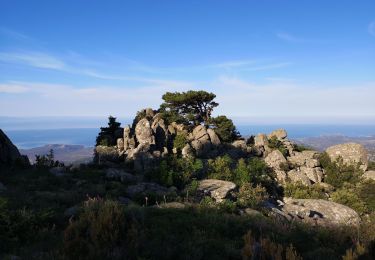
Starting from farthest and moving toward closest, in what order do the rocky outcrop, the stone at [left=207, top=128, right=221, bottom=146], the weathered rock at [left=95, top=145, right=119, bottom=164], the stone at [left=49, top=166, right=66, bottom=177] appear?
1. the stone at [left=207, top=128, right=221, bottom=146]
2. the weathered rock at [left=95, top=145, right=119, bottom=164]
3. the rocky outcrop
4. the stone at [left=49, top=166, right=66, bottom=177]

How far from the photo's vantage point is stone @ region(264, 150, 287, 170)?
33375 millimetres

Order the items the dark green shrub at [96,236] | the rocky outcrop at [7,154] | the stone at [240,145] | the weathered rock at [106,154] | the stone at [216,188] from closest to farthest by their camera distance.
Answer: the dark green shrub at [96,236] < the stone at [216,188] < the rocky outcrop at [7,154] < the weathered rock at [106,154] < the stone at [240,145]

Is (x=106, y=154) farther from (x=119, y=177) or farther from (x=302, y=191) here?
(x=302, y=191)

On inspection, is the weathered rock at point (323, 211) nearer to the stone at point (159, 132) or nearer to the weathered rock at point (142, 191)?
the weathered rock at point (142, 191)

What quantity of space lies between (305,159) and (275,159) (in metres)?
4.61

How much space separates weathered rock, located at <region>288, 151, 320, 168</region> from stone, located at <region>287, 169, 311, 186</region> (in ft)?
11.4

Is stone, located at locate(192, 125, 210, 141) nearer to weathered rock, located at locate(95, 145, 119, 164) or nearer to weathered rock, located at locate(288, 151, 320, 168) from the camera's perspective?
weathered rock, located at locate(95, 145, 119, 164)

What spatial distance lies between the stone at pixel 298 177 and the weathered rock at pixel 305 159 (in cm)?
346

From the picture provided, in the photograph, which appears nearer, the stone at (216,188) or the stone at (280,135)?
the stone at (216,188)

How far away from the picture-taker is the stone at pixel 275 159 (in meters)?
33.4

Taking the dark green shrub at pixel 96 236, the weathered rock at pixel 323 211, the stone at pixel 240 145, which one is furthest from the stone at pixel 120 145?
the dark green shrub at pixel 96 236

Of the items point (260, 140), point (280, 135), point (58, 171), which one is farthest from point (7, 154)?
point (280, 135)

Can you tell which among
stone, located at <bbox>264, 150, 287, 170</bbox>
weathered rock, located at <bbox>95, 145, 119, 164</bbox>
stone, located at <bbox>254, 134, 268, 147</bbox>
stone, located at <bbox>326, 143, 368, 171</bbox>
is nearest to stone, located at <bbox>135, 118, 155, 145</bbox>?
weathered rock, located at <bbox>95, 145, 119, 164</bbox>

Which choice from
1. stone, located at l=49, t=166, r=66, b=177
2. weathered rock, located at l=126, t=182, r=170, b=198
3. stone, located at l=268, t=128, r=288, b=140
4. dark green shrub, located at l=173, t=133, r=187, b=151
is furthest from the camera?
stone, located at l=268, t=128, r=288, b=140
